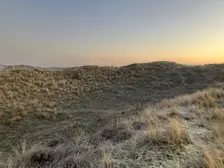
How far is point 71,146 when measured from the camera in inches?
201

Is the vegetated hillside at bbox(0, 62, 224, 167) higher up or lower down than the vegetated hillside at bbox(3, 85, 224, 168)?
lower down

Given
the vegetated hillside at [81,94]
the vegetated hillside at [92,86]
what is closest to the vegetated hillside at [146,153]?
the vegetated hillside at [81,94]

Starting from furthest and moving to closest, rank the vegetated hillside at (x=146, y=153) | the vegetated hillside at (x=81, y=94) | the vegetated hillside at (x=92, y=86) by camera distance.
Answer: the vegetated hillside at (x=92, y=86) < the vegetated hillside at (x=81, y=94) < the vegetated hillside at (x=146, y=153)

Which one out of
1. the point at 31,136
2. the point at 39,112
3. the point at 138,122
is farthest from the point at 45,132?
the point at 138,122

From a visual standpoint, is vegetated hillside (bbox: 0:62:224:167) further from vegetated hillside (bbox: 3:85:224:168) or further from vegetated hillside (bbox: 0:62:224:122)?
vegetated hillside (bbox: 3:85:224:168)

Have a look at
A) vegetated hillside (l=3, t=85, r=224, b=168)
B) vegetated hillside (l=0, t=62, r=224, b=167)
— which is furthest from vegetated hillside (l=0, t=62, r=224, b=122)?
vegetated hillside (l=3, t=85, r=224, b=168)

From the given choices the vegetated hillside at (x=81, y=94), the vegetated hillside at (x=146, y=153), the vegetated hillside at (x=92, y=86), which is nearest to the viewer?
the vegetated hillside at (x=146, y=153)

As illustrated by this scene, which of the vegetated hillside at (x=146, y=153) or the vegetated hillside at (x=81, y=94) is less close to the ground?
the vegetated hillside at (x=146, y=153)

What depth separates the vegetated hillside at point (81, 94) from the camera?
13953 millimetres

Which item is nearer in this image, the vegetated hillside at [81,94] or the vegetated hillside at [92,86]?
the vegetated hillside at [81,94]

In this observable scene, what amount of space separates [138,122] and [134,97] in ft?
58.9

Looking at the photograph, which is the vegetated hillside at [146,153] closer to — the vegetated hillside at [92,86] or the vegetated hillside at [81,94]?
the vegetated hillside at [81,94]

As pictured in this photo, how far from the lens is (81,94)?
2628cm

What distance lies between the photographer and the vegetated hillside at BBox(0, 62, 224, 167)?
1395cm
